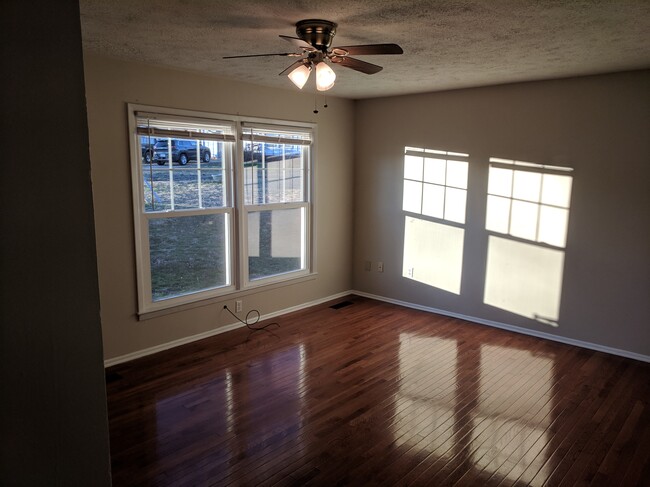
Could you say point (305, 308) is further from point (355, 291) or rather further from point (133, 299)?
point (133, 299)

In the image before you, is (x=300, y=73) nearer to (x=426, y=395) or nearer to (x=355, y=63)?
(x=355, y=63)

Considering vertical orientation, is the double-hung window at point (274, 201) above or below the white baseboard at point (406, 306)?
above

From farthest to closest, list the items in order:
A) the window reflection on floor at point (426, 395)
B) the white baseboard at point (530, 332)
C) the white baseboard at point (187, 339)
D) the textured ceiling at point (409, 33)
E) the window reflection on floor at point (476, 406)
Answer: the white baseboard at point (530, 332) → the white baseboard at point (187, 339) → the window reflection on floor at point (426, 395) → the window reflection on floor at point (476, 406) → the textured ceiling at point (409, 33)

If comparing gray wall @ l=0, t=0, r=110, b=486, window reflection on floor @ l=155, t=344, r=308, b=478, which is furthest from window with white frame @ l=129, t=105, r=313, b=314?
gray wall @ l=0, t=0, r=110, b=486

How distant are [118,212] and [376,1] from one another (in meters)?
2.66

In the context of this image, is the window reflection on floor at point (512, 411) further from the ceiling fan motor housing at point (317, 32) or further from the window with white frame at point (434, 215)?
the ceiling fan motor housing at point (317, 32)

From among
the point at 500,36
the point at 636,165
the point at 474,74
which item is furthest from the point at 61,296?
the point at 636,165

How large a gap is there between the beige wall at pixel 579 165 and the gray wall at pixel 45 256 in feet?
14.4

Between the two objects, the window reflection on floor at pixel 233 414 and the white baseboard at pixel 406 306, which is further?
the white baseboard at pixel 406 306

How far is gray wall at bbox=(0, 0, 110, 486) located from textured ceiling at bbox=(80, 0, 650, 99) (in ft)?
5.57

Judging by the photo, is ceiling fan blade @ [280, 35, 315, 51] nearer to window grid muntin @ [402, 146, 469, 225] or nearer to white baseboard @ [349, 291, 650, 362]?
window grid muntin @ [402, 146, 469, 225]

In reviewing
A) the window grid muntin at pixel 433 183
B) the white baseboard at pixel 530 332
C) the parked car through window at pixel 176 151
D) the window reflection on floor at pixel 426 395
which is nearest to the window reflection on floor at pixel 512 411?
the window reflection on floor at pixel 426 395

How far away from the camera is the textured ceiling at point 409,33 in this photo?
235cm

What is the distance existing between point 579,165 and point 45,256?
14.8 feet
